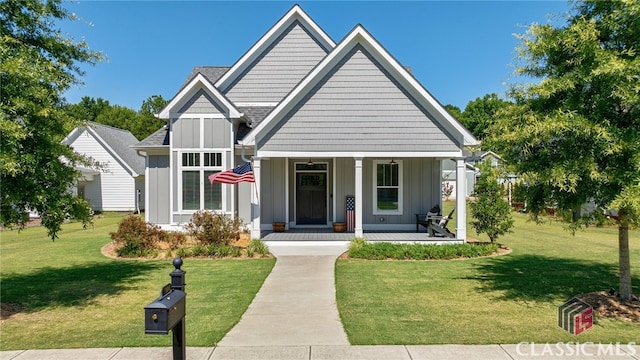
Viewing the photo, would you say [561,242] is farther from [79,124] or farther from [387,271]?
[79,124]

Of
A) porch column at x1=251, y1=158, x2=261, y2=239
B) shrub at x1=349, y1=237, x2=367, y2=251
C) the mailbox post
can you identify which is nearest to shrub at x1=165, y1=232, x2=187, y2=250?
porch column at x1=251, y1=158, x2=261, y2=239

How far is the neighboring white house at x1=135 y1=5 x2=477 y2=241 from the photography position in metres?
12.3

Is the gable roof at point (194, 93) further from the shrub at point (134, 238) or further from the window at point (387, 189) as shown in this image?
the window at point (387, 189)

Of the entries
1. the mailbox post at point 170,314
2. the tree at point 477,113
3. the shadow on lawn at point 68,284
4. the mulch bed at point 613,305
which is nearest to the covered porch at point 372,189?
the shadow on lawn at point 68,284

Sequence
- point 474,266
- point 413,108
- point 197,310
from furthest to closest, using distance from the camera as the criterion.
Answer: point 413,108, point 474,266, point 197,310

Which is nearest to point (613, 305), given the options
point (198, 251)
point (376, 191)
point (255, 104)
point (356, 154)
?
point (356, 154)

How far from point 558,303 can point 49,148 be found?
9.21m

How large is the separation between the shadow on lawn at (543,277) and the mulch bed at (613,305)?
407 millimetres

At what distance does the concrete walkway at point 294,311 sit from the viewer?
5.14m

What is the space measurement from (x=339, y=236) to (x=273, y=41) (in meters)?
8.82

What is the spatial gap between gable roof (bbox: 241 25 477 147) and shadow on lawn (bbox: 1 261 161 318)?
5.11 meters

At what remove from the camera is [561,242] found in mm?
13953

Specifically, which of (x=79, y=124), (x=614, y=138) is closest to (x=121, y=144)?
(x=79, y=124)
